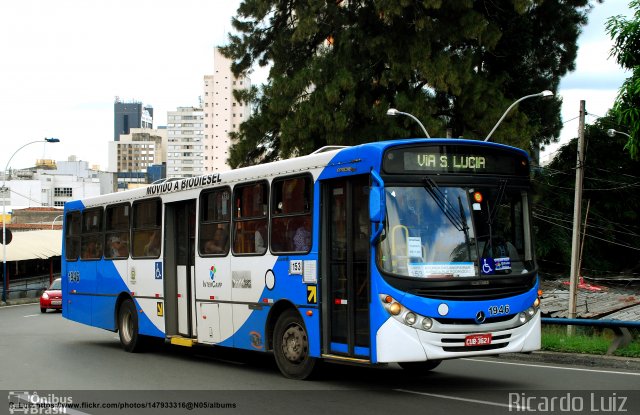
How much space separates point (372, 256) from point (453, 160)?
5.51 feet

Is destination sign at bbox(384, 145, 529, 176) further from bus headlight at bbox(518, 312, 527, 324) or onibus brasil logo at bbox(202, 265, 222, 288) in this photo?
onibus brasil logo at bbox(202, 265, 222, 288)

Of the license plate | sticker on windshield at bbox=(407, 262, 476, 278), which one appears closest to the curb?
the license plate

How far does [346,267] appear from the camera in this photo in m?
11.3

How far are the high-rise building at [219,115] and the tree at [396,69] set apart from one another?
13155cm

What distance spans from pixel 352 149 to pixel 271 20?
2796 cm

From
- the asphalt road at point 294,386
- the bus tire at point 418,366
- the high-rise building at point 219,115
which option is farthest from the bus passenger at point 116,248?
the high-rise building at point 219,115

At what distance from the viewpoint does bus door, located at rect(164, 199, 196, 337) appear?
15.6 meters

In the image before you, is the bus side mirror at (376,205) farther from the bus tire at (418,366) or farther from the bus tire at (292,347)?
the bus tire at (418,366)

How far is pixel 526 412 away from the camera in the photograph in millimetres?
9125

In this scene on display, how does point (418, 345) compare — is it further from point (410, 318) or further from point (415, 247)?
point (415, 247)

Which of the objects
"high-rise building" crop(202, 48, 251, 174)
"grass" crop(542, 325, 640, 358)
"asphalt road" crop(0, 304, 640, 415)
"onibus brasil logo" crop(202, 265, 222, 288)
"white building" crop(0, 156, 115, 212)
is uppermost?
"high-rise building" crop(202, 48, 251, 174)

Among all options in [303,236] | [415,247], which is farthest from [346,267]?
[415,247]

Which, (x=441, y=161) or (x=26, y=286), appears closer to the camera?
(x=441, y=161)

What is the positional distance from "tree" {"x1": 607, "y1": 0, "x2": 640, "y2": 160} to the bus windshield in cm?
575
